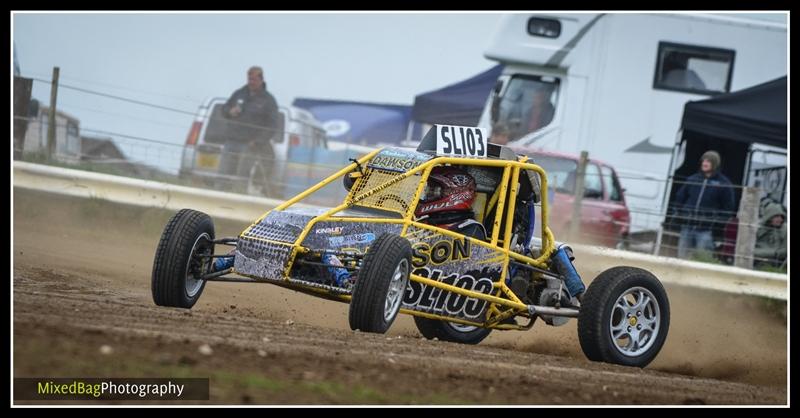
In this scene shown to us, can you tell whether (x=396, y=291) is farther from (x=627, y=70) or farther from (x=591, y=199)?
(x=627, y=70)

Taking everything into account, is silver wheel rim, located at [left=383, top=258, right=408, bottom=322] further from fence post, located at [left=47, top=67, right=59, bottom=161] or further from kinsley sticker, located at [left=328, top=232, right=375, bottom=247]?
fence post, located at [left=47, top=67, right=59, bottom=161]

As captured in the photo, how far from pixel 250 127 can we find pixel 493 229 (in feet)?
21.9

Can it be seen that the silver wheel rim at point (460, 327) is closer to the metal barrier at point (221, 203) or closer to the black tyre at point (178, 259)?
the black tyre at point (178, 259)

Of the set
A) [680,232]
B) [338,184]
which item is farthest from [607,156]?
[338,184]

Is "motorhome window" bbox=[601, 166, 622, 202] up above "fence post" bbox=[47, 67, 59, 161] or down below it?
below

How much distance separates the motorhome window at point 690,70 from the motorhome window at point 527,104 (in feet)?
4.60

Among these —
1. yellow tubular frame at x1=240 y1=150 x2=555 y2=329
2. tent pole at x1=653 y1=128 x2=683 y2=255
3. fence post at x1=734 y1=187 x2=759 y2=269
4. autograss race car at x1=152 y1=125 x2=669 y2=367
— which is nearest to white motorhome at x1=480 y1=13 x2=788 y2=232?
tent pole at x1=653 y1=128 x2=683 y2=255

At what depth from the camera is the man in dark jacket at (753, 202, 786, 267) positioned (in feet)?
42.8

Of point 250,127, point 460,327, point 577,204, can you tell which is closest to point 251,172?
point 250,127

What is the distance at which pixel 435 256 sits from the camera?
7375mm

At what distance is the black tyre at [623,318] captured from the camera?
24.8 ft

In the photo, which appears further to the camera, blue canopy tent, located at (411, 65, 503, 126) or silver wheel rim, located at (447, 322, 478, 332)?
blue canopy tent, located at (411, 65, 503, 126)

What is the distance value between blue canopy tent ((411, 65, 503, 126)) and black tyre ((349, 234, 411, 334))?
948cm

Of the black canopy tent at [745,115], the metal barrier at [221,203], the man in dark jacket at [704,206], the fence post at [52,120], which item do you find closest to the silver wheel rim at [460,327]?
the metal barrier at [221,203]
